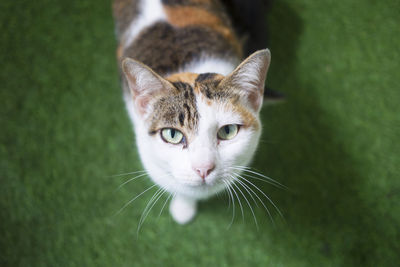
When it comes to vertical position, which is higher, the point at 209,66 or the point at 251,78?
the point at 209,66

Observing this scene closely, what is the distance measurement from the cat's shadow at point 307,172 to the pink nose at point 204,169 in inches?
29.8

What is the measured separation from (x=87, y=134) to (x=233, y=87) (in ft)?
3.62

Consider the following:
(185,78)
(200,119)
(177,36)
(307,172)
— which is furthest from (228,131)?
(307,172)

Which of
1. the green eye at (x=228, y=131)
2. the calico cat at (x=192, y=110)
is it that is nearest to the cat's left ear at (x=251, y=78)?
the calico cat at (x=192, y=110)

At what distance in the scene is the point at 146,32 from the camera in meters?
1.48

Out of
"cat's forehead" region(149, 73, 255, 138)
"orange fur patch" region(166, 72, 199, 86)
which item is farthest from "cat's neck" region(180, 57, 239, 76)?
"cat's forehead" region(149, 73, 255, 138)

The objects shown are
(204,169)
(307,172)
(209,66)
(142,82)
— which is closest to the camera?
(204,169)

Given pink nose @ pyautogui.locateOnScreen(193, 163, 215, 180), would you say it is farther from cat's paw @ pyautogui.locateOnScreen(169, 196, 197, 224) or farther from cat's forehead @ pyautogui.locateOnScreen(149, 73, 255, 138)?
cat's paw @ pyautogui.locateOnScreen(169, 196, 197, 224)

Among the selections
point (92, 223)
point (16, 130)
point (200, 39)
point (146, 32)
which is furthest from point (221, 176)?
point (16, 130)

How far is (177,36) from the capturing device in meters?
1.45

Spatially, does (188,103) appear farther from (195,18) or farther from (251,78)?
(195,18)

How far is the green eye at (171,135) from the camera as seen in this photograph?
1060mm

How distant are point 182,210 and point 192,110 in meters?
0.78

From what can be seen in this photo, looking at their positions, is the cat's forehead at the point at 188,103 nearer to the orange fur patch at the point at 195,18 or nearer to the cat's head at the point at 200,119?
the cat's head at the point at 200,119
